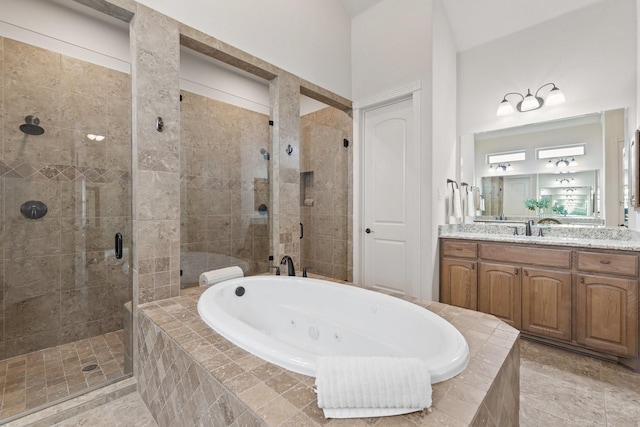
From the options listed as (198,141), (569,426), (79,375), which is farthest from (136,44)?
(569,426)

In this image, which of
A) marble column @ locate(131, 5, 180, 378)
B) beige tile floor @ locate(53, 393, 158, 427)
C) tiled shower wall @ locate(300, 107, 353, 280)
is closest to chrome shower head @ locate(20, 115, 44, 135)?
marble column @ locate(131, 5, 180, 378)

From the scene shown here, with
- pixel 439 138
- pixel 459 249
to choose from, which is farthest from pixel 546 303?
pixel 439 138

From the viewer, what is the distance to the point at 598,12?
246cm

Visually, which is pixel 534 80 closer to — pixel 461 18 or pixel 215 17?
pixel 461 18

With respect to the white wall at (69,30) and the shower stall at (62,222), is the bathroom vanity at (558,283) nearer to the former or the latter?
the shower stall at (62,222)

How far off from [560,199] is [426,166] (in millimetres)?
1314

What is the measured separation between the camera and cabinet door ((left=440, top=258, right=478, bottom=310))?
266 centimetres

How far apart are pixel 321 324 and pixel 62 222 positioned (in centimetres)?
211

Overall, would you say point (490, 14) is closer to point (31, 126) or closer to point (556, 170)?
point (556, 170)

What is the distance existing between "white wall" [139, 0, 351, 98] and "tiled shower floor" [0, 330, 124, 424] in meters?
2.32

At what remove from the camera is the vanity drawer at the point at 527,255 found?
7.35 feet

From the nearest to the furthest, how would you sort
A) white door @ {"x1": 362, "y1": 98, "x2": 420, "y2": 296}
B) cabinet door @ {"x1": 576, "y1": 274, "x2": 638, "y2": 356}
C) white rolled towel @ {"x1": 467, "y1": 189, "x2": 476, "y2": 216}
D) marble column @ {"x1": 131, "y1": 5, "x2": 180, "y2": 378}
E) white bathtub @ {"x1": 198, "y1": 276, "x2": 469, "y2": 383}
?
white bathtub @ {"x1": 198, "y1": 276, "x2": 469, "y2": 383}
marble column @ {"x1": 131, "y1": 5, "x2": 180, "y2": 378}
cabinet door @ {"x1": 576, "y1": 274, "x2": 638, "y2": 356}
white door @ {"x1": 362, "y1": 98, "x2": 420, "y2": 296}
white rolled towel @ {"x1": 467, "y1": 189, "x2": 476, "y2": 216}

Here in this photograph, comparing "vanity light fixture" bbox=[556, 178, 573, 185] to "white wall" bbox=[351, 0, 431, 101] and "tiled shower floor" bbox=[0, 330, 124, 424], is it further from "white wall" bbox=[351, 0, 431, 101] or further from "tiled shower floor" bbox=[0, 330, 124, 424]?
"tiled shower floor" bbox=[0, 330, 124, 424]

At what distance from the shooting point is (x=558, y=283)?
7.38ft
